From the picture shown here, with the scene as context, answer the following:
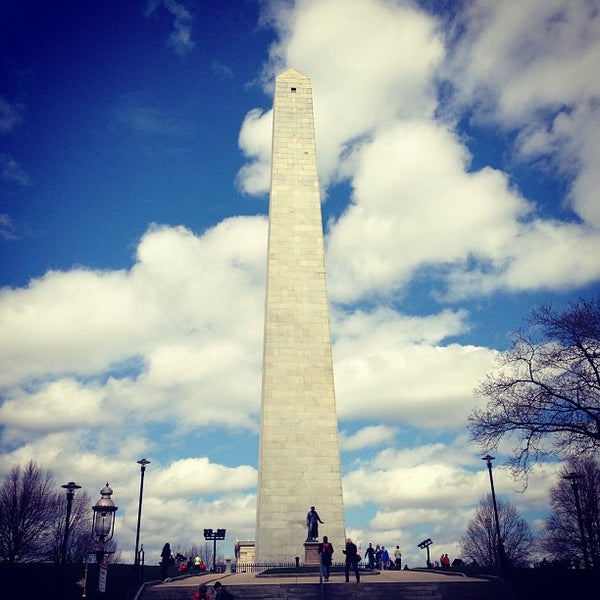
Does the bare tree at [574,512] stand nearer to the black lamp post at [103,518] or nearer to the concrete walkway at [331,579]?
the concrete walkway at [331,579]

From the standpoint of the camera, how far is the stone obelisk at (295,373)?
3086cm

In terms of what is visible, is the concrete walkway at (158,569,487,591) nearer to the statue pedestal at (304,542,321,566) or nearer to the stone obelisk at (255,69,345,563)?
the statue pedestal at (304,542,321,566)

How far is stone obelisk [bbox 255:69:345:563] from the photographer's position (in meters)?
30.9

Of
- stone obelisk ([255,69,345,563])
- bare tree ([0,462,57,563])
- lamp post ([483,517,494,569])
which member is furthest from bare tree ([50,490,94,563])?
lamp post ([483,517,494,569])

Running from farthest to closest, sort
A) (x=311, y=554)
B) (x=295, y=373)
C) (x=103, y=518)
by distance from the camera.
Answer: (x=295, y=373)
(x=311, y=554)
(x=103, y=518)

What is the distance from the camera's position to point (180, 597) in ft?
63.2

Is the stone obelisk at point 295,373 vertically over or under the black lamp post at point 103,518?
over

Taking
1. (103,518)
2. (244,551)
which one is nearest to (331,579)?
(103,518)

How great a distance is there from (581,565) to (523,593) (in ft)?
101

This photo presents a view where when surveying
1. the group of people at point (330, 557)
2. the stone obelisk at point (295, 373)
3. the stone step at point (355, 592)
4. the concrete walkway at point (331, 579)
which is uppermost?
the stone obelisk at point (295, 373)

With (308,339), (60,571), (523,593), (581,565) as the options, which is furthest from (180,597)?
(581,565)

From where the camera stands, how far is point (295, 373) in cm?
3359

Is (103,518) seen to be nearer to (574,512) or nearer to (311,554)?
(311,554)

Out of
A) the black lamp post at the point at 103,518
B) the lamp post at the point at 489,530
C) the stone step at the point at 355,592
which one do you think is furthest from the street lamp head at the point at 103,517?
the lamp post at the point at 489,530
